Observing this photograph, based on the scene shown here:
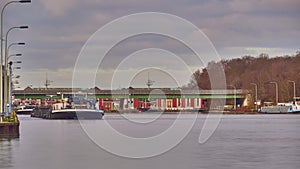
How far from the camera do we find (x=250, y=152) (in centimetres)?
3850

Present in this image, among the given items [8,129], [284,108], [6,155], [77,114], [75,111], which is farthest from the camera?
[284,108]

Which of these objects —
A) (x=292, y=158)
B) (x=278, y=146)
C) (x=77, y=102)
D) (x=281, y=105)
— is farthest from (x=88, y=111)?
(x=292, y=158)

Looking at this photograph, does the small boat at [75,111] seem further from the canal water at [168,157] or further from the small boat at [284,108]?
the canal water at [168,157]

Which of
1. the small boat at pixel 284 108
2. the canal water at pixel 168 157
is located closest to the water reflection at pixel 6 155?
the canal water at pixel 168 157

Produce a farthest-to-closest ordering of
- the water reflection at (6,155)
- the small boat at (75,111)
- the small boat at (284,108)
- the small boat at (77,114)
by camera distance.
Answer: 1. the small boat at (284,108)
2. the small boat at (75,111)
3. the small boat at (77,114)
4. the water reflection at (6,155)

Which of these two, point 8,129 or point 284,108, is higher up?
point 284,108

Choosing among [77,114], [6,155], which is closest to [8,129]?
[6,155]

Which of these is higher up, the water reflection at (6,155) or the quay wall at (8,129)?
the quay wall at (8,129)

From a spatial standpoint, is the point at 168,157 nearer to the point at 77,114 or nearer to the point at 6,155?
the point at 6,155

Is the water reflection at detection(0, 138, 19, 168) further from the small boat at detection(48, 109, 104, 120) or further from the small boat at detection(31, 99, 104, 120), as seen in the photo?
the small boat at detection(31, 99, 104, 120)

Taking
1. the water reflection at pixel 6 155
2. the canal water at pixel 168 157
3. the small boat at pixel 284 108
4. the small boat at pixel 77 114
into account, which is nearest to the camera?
the canal water at pixel 168 157

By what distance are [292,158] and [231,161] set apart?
10.5ft

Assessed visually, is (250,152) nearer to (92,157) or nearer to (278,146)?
(278,146)

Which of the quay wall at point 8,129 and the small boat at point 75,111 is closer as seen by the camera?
the quay wall at point 8,129
